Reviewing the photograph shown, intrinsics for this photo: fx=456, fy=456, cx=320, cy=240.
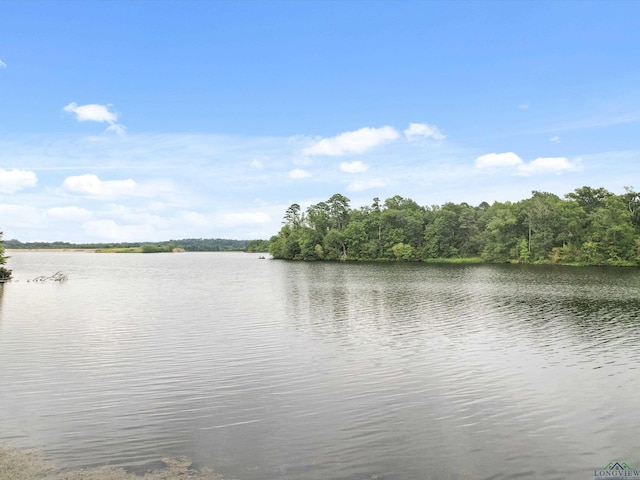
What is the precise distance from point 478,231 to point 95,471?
476ft

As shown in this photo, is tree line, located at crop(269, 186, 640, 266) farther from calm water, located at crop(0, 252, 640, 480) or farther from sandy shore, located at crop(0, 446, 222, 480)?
sandy shore, located at crop(0, 446, 222, 480)

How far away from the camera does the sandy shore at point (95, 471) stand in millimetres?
10516

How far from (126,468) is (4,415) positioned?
6.59 metres

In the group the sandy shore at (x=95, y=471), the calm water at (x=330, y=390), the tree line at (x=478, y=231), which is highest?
the tree line at (x=478, y=231)

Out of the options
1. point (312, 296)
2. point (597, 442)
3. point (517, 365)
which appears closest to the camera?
point (597, 442)

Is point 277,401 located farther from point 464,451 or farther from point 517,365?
point 517,365

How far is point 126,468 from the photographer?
11062 mm

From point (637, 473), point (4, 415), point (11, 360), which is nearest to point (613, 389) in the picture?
point (637, 473)

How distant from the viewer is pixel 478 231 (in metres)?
144

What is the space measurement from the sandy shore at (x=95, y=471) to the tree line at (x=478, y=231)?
116851mm

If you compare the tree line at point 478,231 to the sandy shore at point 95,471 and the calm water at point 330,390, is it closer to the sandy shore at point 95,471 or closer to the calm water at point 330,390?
the calm water at point 330,390

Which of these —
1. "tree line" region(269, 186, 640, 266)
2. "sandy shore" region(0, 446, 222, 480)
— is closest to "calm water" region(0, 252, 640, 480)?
"sandy shore" region(0, 446, 222, 480)

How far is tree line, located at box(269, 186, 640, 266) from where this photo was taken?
358ft

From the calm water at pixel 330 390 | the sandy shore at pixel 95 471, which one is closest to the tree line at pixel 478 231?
the calm water at pixel 330 390
